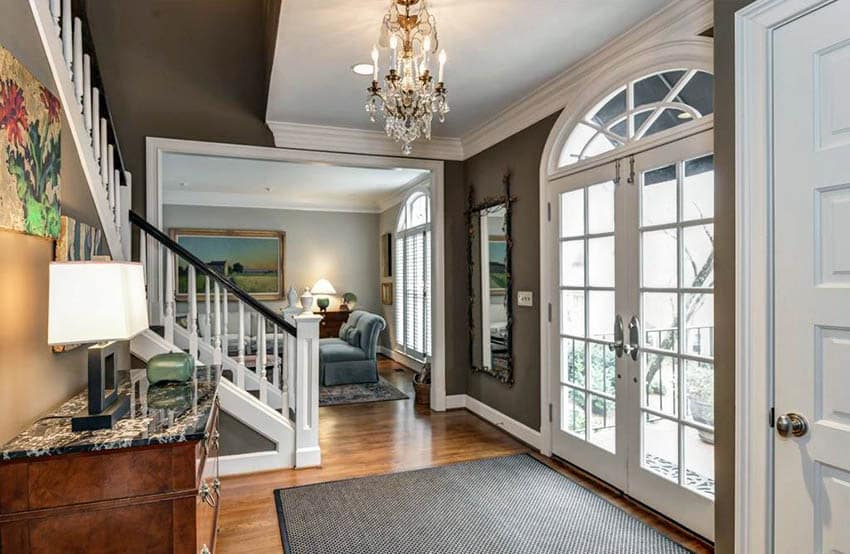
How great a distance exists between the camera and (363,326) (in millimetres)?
6320

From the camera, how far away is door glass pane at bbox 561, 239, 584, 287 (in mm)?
3287

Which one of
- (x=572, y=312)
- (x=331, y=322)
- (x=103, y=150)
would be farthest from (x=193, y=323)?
(x=331, y=322)

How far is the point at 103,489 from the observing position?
58.6 inches

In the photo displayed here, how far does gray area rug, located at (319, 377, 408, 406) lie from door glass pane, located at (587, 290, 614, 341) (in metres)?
2.76

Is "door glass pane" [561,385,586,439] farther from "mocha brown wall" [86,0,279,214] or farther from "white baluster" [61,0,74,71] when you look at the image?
"white baluster" [61,0,74,71]

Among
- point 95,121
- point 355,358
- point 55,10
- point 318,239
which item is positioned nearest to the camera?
point 55,10

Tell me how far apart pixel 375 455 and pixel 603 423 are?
1627 mm

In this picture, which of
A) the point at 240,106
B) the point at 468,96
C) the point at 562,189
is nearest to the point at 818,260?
the point at 562,189

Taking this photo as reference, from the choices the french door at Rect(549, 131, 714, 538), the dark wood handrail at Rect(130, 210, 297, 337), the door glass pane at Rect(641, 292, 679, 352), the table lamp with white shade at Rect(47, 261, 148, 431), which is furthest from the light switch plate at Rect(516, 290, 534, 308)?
the table lamp with white shade at Rect(47, 261, 148, 431)

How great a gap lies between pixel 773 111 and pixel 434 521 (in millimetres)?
2384

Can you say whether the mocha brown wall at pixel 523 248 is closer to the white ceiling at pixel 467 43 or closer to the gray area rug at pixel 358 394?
the white ceiling at pixel 467 43

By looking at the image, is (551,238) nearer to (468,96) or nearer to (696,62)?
(468,96)

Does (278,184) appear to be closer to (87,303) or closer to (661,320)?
(661,320)

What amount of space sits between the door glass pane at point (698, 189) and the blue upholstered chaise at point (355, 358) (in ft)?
14.1
